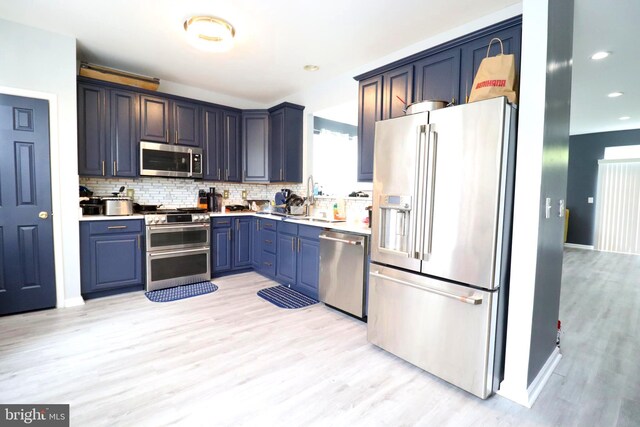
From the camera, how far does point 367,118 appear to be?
318cm

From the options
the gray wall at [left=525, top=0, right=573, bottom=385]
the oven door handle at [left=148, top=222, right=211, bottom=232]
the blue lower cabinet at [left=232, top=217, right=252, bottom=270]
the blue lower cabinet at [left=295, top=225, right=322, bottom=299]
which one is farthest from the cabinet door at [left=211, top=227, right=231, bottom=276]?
the gray wall at [left=525, top=0, right=573, bottom=385]

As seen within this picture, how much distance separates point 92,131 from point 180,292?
6.84ft

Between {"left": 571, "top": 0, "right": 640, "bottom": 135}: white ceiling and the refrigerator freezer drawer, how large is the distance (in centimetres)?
236

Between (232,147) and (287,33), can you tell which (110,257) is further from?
(287,33)

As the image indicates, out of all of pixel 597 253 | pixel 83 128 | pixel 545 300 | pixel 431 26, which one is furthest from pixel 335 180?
pixel 597 253

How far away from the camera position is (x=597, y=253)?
661 centimetres

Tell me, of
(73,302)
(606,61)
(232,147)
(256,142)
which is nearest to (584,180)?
(606,61)

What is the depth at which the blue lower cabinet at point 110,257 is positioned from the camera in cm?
326

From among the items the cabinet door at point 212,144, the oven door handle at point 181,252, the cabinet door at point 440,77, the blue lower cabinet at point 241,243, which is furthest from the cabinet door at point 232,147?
the cabinet door at point 440,77

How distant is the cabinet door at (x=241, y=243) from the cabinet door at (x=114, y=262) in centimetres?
120

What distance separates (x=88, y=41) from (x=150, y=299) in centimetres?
276

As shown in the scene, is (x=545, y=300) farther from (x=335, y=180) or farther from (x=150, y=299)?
(x=335, y=180)

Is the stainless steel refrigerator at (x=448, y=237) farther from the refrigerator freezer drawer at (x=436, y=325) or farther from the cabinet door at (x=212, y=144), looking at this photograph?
the cabinet door at (x=212, y=144)

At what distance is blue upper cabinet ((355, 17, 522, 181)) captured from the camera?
2.25 metres
